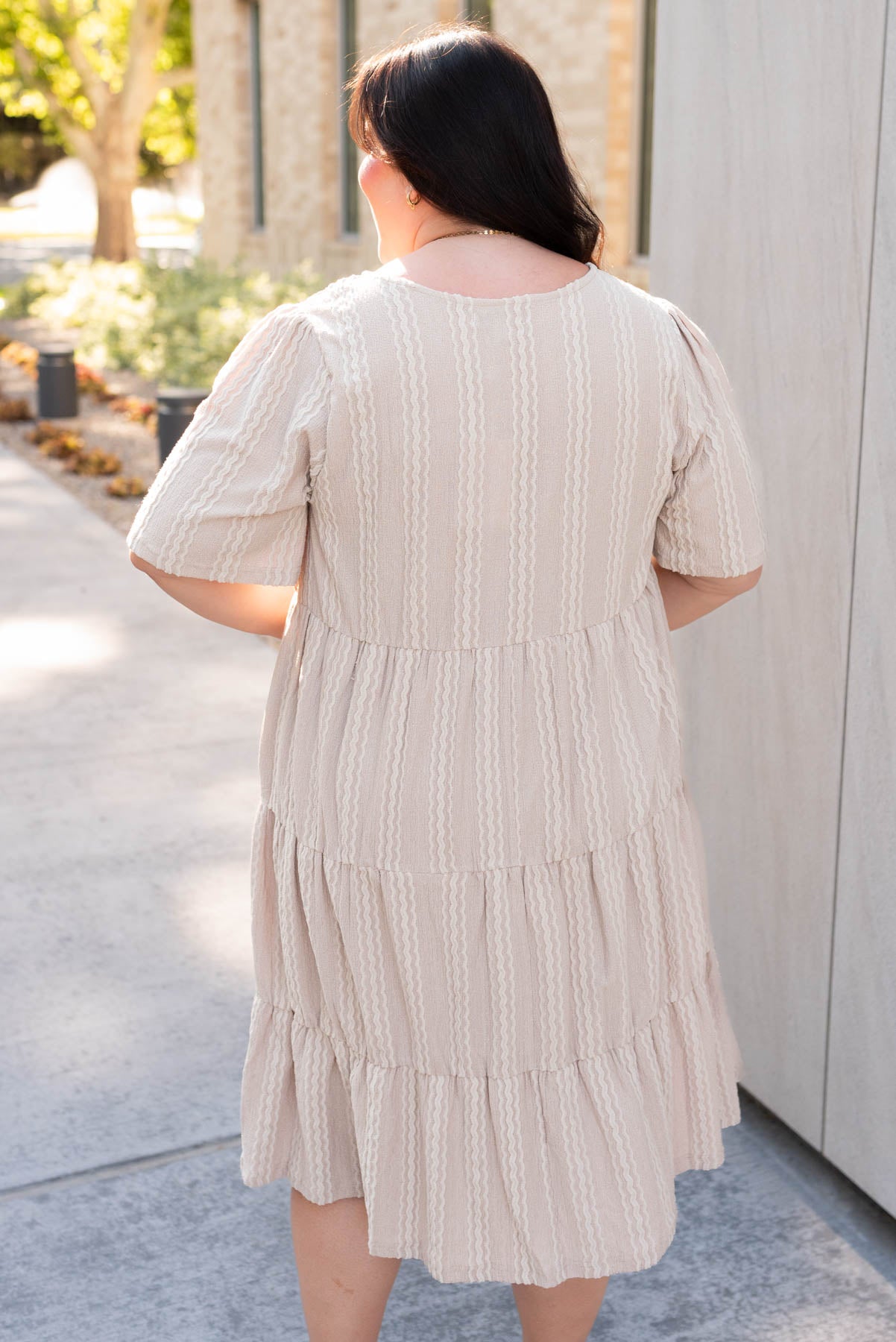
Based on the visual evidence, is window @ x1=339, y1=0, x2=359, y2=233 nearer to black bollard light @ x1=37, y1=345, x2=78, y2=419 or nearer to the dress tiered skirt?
black bollard light @ x1=37, y1=345, x2=78, y2=419

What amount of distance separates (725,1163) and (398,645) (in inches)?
65.9

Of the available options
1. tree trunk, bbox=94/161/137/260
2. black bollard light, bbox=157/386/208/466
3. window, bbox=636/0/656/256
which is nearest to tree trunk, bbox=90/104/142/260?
tree trunk, bbox=94/161/137/260

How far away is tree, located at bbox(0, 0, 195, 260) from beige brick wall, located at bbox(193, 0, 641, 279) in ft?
12.0

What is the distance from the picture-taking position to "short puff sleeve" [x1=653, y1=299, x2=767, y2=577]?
6.10ft

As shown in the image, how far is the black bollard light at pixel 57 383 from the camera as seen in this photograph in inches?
474

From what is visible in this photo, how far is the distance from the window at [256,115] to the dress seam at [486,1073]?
17.4 m

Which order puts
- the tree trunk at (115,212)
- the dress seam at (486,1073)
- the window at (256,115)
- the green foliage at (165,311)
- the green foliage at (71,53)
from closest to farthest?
the dress seam at (486,1073)
the green foliage at (165,311)
the window at (256,115)
the green foliage at (71,53)
the tree trunk at (115,212)

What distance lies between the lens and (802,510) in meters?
2.75

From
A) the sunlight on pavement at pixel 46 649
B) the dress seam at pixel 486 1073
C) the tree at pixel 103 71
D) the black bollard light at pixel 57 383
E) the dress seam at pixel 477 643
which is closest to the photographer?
the dress seam at pixel 477 643

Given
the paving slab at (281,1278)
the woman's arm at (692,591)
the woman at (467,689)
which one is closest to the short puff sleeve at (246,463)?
the woman at (467,689)

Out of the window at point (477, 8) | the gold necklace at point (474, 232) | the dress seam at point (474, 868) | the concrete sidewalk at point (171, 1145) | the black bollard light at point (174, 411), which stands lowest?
the concrete sidewalk at point (171, 1145)

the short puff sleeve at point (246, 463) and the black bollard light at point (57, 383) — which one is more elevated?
the short puff sleeve at point (246, 463)

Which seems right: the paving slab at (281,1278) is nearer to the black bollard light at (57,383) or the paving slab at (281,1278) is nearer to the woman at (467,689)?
the woman at (467,689)

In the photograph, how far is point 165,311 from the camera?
14.7 meters
